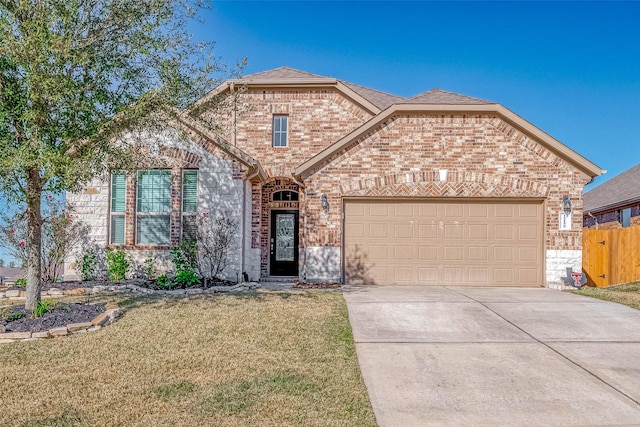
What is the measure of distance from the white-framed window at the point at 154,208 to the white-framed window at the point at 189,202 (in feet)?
1.34

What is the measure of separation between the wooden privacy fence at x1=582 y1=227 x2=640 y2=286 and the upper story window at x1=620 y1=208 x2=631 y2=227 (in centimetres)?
408

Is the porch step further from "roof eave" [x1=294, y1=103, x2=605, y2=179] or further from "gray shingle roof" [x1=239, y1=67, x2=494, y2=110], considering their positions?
"gray shingle roof" [x1=239, y1=67, x2=494, y2=110]

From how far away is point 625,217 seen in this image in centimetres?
1909

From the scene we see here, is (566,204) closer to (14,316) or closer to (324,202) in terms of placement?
(324,202)

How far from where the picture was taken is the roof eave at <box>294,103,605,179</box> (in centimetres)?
1184

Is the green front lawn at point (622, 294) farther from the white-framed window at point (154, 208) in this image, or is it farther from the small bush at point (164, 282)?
the white-framed window at point (154, 208)

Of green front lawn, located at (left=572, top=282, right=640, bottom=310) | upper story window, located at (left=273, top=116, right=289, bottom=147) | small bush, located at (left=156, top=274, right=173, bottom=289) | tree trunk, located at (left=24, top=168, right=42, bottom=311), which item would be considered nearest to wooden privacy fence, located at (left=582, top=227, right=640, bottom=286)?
green front lawn, located at (left=572, top=282, right=640, bottom=310)

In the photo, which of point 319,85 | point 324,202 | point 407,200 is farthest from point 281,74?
point 407,200

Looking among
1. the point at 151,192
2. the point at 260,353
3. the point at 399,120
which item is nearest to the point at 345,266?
the point at 399,120

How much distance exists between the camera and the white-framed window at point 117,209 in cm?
1228

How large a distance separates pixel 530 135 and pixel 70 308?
36.9ft

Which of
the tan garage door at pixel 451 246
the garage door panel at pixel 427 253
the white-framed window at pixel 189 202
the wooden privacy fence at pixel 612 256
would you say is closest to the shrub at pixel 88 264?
the white-framed window at pixel 189 202

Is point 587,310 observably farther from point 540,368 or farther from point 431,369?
point 431,369

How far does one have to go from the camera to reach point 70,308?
8250 mm
